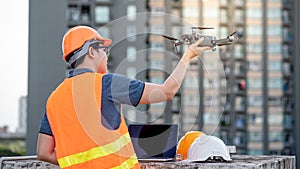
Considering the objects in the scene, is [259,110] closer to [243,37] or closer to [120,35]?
[243,37]

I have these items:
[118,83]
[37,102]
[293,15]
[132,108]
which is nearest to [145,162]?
[132,108]

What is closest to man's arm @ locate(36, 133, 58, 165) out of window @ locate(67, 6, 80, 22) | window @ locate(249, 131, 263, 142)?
window @ locate(67, 6, 80, 22)

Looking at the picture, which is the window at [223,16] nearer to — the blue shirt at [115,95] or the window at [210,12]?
the window at [210,12]

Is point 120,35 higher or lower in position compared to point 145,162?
higher

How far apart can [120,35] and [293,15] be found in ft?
70.0

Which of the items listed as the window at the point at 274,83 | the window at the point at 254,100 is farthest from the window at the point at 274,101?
the window at the point at 274,83

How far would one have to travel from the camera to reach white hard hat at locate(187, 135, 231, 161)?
225 cm

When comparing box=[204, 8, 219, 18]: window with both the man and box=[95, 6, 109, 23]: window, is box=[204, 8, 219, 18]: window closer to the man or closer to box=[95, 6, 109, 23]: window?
box=[95, 6, 109, 23]: window

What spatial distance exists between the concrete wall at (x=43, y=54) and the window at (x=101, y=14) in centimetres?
105

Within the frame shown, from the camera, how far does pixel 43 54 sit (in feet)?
63.9

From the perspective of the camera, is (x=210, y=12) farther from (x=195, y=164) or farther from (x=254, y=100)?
(x=195, y=164)

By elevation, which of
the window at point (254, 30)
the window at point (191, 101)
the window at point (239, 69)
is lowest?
the window at point (191, 101)

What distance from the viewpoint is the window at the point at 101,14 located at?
19.8 metres

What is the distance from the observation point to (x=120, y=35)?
163cm
